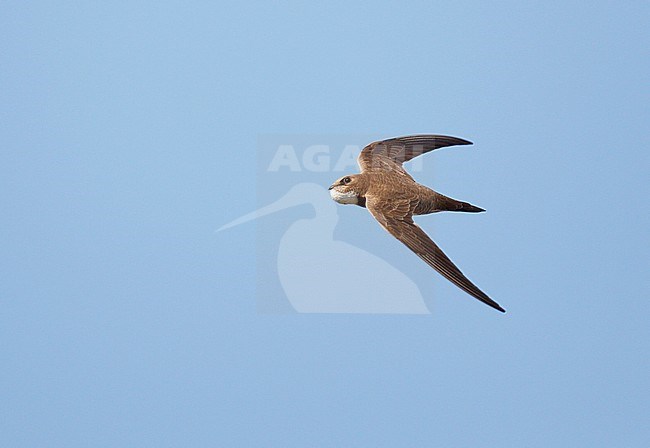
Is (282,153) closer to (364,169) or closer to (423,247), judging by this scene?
(364,169)

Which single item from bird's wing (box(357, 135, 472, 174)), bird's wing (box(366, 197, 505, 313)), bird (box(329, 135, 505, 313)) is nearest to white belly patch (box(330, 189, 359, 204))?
bird (box(329, 135, 505, 313))

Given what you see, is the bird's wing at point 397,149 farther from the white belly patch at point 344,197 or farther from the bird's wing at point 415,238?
the bird's wing at point 415,238

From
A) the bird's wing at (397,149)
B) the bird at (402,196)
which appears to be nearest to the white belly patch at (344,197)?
the bird at (402,196)

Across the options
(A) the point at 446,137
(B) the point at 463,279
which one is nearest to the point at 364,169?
(A) the point at 446,137

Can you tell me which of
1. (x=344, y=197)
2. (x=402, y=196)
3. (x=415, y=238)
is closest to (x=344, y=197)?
(x=344, y=197)

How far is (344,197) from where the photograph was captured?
6387 mm

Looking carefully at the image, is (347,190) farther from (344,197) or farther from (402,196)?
(402,196)

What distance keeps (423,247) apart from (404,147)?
122 cm

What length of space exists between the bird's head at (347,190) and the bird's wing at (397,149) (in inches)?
8.9

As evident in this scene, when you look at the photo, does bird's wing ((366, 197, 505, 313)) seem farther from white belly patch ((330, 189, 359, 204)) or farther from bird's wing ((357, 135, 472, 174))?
bird's wing ((357, 135, 472, 174))

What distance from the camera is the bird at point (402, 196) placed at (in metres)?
5.85

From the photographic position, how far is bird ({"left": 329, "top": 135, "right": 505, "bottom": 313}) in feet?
19.2

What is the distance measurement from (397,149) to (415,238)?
1108 millimetres

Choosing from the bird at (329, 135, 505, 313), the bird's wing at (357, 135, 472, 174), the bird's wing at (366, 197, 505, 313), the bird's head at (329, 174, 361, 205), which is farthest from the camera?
the bird's wing at (357, 135, 472, 174)
